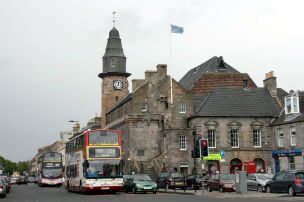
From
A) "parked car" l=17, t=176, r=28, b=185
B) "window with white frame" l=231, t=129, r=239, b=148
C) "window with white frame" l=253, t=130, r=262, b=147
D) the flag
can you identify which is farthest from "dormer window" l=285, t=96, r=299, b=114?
"parked car" l=17, t=176, r=28, b=185

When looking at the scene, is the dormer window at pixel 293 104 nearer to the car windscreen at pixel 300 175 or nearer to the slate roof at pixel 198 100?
the slate roof at pixel 198 100

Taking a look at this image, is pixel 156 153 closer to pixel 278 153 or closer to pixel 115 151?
pixel 278 153

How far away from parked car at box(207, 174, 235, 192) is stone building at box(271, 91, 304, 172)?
15707 millimetres

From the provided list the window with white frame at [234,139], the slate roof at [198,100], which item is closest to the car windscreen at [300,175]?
the window with white frame at [234,139]

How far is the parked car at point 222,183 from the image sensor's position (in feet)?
103

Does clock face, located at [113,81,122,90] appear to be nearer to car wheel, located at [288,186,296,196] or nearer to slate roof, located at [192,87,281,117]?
slate roof, located at [192,87,281,117]

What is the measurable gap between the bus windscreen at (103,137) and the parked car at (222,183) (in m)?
7.80

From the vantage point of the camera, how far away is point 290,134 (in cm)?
4806

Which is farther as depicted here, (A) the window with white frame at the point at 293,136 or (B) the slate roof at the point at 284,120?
(A) the window with white frame at the point at 293,136

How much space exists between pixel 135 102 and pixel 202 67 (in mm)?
13004

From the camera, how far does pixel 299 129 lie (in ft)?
151

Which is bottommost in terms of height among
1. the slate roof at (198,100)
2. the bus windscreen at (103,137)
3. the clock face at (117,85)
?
the bus windscreen at (103,137)

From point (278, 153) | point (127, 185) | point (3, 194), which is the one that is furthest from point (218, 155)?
point (3, 194)

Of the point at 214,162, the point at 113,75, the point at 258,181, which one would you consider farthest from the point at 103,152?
the point at 113,75
